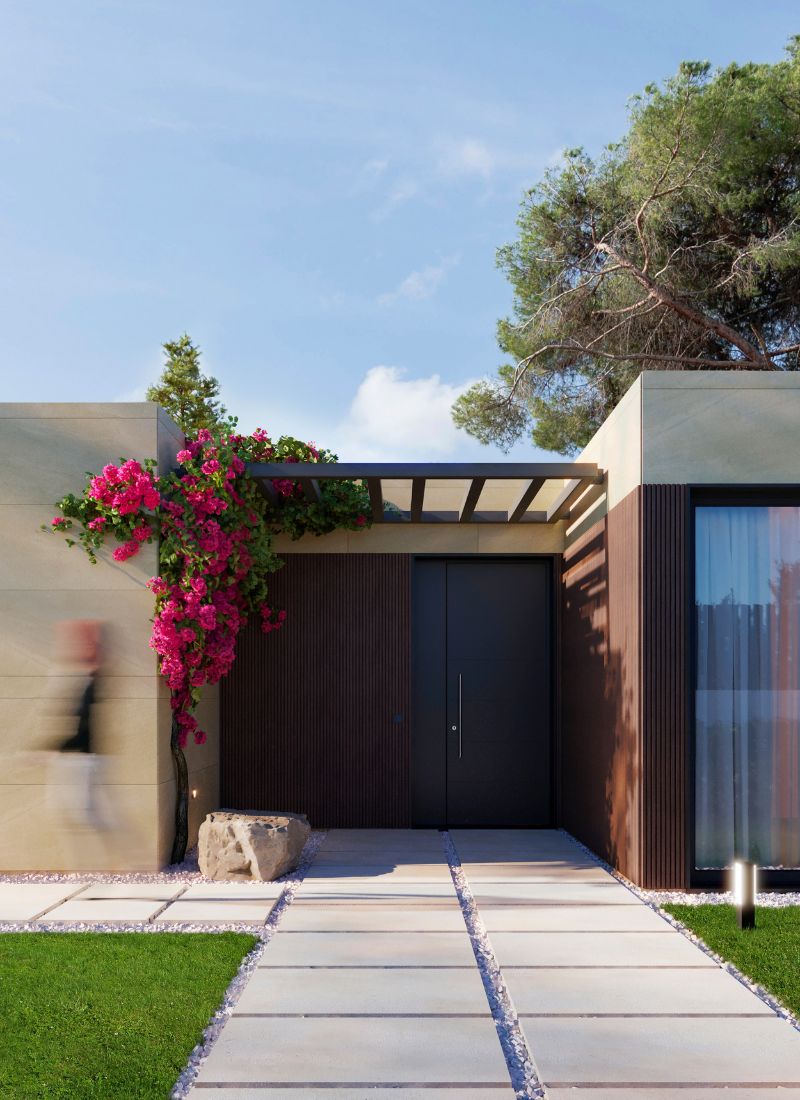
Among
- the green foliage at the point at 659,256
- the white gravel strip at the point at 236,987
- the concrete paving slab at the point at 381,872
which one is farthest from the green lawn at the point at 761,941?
the green foliage at the point at 659,256

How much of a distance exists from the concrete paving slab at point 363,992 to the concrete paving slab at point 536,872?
2281 mm

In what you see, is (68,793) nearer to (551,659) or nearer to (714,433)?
(551,659)

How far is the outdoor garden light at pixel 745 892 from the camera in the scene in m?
5.32

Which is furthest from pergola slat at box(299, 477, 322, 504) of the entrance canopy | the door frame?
the door frame

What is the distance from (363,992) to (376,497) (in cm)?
478

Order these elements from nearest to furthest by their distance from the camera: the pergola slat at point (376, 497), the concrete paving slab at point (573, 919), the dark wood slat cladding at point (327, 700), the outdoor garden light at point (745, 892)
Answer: the outdoor garden light at point (745, 892), the concrete paving slab at point (573, 919), the pergola slat at point (376, 497), the dark wood slat cladding at point (327, 700)

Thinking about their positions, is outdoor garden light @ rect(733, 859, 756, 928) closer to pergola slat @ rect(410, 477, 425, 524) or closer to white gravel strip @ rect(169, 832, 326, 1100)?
white gravel strip @ rect(169, 832, 326, 1100)

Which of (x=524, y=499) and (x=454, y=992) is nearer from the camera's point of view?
(x=454, y=992)

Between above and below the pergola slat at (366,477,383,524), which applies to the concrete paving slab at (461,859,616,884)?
below

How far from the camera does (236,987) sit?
173 inches

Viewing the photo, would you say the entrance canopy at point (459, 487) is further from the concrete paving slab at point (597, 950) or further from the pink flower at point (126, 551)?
the concrete paving slab at point (597, 950)

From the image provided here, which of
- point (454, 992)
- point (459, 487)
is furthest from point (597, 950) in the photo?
point (459, 487)

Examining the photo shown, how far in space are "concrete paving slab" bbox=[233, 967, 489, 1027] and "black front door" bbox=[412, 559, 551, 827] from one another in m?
4.47

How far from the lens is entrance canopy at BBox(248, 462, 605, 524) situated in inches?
292
